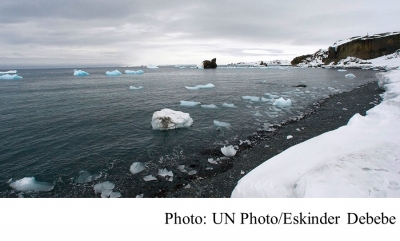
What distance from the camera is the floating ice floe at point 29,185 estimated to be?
312 inches

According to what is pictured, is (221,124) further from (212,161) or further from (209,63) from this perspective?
(209,63)

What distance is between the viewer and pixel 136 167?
9242mm

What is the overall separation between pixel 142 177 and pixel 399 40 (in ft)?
387

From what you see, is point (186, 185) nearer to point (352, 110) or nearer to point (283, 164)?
point (283, 164)

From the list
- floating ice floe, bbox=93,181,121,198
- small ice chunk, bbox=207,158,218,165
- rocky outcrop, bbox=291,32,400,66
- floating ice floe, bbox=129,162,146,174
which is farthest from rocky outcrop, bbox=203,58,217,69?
floating ice floe, bbox=93,181,121,198

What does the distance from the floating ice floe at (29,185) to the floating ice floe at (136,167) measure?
3157 mm

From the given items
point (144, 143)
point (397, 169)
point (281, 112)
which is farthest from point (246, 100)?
point (397, 169)

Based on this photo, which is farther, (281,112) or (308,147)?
(281,112)

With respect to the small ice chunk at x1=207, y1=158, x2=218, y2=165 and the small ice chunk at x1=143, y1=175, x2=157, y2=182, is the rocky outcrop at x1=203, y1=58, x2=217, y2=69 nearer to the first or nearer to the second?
the small ice chunk at x1=207, y1=158, x2=218, y2=165

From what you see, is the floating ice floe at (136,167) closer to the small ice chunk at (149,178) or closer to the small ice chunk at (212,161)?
the small ice chunk at (149,178)

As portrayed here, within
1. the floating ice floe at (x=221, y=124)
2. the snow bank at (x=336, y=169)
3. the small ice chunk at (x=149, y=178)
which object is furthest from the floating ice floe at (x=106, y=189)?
the floating ice floe at (x=221, y=124)

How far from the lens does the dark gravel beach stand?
24.7 feet

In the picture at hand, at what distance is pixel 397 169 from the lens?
217 inches

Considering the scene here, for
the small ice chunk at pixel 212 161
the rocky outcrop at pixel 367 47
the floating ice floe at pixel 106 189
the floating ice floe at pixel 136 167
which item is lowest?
the floating ice floe at pixel 106 189
